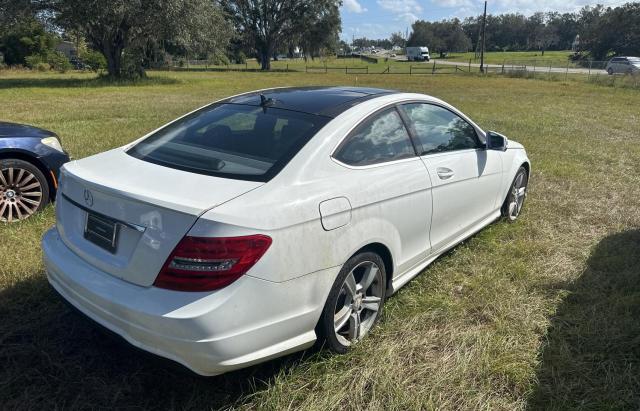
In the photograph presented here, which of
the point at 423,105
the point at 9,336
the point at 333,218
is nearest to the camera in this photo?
the point at 333,218

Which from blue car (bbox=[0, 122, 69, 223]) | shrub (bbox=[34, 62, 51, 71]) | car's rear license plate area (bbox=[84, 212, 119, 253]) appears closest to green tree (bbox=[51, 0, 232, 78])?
shrub (bbox=[34, 62, 51, 71])

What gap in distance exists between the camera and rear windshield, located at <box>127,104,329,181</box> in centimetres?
266

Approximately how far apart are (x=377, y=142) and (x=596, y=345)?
1900 mm

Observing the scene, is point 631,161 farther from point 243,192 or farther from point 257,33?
point 257,33

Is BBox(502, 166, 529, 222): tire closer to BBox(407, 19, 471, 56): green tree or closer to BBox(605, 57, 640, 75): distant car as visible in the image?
BBox(605, 57, 640, 75): distant car

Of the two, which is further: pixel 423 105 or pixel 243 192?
pixel 423 105

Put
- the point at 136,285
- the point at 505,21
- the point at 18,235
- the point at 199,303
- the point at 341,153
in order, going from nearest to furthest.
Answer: the point at 199,303
the point at 136,285
the point at 341,153
the point at 18,235
the point at 505,21

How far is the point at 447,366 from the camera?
2.90m

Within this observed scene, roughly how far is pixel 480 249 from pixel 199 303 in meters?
3.14

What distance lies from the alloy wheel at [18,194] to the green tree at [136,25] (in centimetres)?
2112

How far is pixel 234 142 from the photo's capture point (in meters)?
2.96

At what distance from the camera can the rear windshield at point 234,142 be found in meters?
2.66

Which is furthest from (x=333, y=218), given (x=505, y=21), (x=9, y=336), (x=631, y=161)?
(x=505, y=21)

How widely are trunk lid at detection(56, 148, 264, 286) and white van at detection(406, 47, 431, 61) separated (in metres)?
83.6
